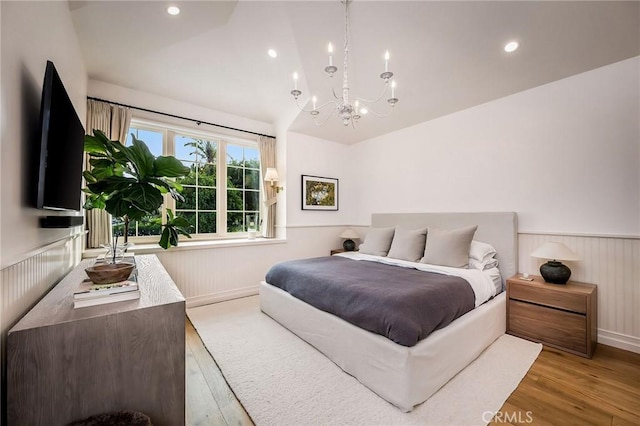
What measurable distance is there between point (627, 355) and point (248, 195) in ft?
14.9

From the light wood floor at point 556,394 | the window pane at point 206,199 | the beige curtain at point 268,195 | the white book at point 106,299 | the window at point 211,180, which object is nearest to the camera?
the white book at point 106,299

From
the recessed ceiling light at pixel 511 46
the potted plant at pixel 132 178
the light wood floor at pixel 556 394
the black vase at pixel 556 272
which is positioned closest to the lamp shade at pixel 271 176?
the light wood floor at pixel 556 394

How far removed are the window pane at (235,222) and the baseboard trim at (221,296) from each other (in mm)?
936

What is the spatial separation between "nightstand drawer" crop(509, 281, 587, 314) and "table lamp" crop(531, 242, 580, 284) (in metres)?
0.16

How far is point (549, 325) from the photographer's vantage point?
232 centimetres

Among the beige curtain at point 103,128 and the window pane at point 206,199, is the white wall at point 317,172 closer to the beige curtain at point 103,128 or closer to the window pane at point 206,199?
the window pane at point 206,199

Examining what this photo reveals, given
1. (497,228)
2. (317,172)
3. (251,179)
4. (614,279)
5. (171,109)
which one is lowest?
(614,279)

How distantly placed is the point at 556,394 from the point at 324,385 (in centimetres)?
154

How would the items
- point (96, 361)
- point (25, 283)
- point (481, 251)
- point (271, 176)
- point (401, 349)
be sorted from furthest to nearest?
point (271, 176) → point (481, 251) → point (401, 349) → point (25, 283) → point (96, 361)

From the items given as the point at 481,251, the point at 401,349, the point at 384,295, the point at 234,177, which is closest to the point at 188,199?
the point at 234,177

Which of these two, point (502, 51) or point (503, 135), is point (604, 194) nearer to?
point (503, 135)

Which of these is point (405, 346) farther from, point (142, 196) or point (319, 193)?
point (319, 193)

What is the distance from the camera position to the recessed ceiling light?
2334 millimetres

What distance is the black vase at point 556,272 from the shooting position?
2379mm
